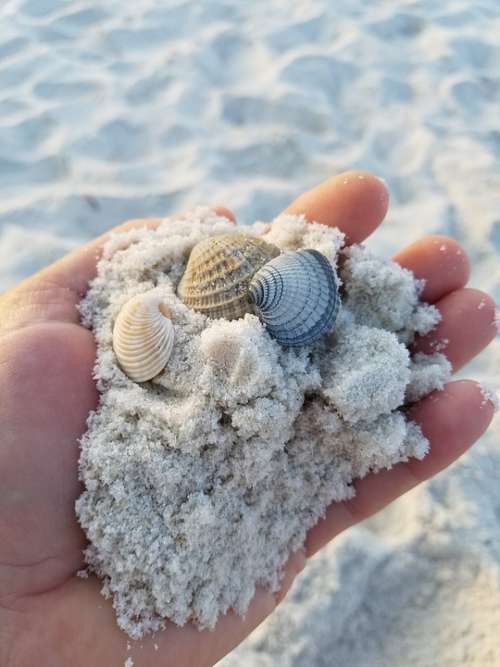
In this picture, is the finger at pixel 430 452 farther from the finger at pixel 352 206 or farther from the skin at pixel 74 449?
the finger at pixel 352 206

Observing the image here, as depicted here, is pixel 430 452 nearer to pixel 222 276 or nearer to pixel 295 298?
Result: pixel 295 298

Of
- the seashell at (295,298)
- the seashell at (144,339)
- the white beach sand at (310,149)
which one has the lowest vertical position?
the white beach sand at (310,149)

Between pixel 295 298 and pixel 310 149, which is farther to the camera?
pixel 310 149

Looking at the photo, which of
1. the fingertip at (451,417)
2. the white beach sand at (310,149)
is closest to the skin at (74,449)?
the fingertip at (451,417)

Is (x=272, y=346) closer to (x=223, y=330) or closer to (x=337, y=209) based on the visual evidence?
(x=223, y=330)

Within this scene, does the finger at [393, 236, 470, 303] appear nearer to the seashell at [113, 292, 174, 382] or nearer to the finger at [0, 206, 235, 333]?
the seashell at [113, 292, 174, 382]

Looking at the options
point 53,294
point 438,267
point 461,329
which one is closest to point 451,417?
point 461,329
